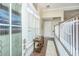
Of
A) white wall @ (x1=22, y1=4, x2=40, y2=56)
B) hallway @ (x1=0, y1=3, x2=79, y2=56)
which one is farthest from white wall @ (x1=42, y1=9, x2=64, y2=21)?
white wall @ (x1=22, y1=4, x2=40, y2=56)

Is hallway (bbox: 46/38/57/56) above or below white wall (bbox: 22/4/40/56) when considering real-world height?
below

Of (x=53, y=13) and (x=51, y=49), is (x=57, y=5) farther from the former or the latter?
(x=51, y=49)

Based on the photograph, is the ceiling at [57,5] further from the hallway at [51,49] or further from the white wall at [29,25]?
the hallway at [51,49]

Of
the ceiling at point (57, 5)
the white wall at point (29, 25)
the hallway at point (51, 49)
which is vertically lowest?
the hallway at point (51, 49)

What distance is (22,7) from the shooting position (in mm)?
1742

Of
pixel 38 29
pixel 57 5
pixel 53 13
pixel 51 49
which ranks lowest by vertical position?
pixel 51 49

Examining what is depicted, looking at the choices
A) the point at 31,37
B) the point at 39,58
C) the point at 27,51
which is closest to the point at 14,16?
the point at 31,37

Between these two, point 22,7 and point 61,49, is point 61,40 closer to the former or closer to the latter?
point 61,49

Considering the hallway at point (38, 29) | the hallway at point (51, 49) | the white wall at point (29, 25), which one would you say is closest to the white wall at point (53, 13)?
the hallway at point (38, 29)

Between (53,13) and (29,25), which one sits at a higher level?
(53,13)

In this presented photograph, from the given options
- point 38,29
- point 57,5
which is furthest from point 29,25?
point 57,5

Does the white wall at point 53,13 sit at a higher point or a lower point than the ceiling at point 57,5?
lower

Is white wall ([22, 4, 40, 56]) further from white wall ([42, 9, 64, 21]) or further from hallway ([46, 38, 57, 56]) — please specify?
hallway ([46, 38, 57, 56])

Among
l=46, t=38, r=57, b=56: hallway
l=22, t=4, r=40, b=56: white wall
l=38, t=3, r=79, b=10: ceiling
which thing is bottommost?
l=46, t=38, r=57, b=56: hallway
